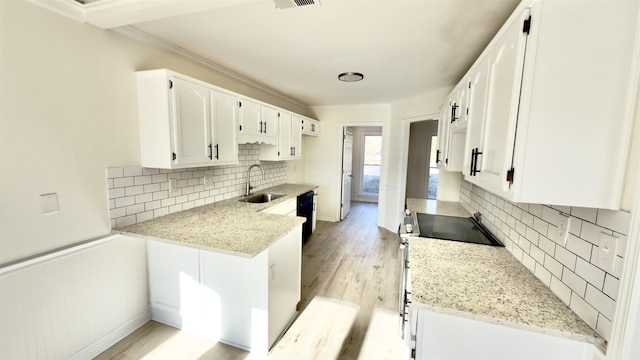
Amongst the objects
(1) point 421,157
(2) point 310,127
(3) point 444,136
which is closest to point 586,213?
(3) point 444,136

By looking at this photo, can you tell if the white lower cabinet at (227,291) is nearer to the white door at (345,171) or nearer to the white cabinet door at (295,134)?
the white cabinet door at (295,134)

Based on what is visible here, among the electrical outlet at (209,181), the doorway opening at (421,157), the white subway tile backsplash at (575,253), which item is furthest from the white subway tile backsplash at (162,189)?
the doorway opening at (421,157)

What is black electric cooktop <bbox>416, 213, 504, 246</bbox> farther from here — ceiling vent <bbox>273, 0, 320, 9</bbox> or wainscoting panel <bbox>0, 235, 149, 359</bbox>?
wainscoting panel <bbox>0, 235, 149, 359</bbox>

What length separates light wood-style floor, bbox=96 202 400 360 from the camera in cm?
194

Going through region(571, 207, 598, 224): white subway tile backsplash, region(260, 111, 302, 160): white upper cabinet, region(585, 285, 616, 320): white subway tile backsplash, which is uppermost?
region(260, 111, 302, 160): white upper cabinet

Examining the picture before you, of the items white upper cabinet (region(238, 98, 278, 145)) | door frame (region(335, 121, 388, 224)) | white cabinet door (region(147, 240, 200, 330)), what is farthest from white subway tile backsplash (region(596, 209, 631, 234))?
door frame (region(335, 121, 388, 224))

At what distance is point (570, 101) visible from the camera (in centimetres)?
93

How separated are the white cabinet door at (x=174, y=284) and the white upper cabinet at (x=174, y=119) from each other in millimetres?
709

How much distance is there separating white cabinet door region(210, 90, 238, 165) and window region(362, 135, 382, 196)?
18.1 feet

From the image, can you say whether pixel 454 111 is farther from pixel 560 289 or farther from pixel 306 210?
pixel 306 210

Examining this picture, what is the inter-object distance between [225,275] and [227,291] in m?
0.12

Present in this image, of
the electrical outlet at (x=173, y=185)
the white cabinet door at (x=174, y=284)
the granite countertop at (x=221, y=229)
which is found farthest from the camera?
the electrical outlet at (x=173, y=185)

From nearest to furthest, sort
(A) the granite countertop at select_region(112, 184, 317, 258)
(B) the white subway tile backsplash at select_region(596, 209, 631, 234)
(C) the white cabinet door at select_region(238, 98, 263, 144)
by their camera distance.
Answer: (B) the white subway tile backsplash at select_region(596, 209, 631, 234) < (A) the granite countertop at select_region(112, 184, 317, 258) < (C) the white cabinet door at select_region(238, 98, 263, 144)

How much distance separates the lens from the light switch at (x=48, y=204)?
1.57 metres
